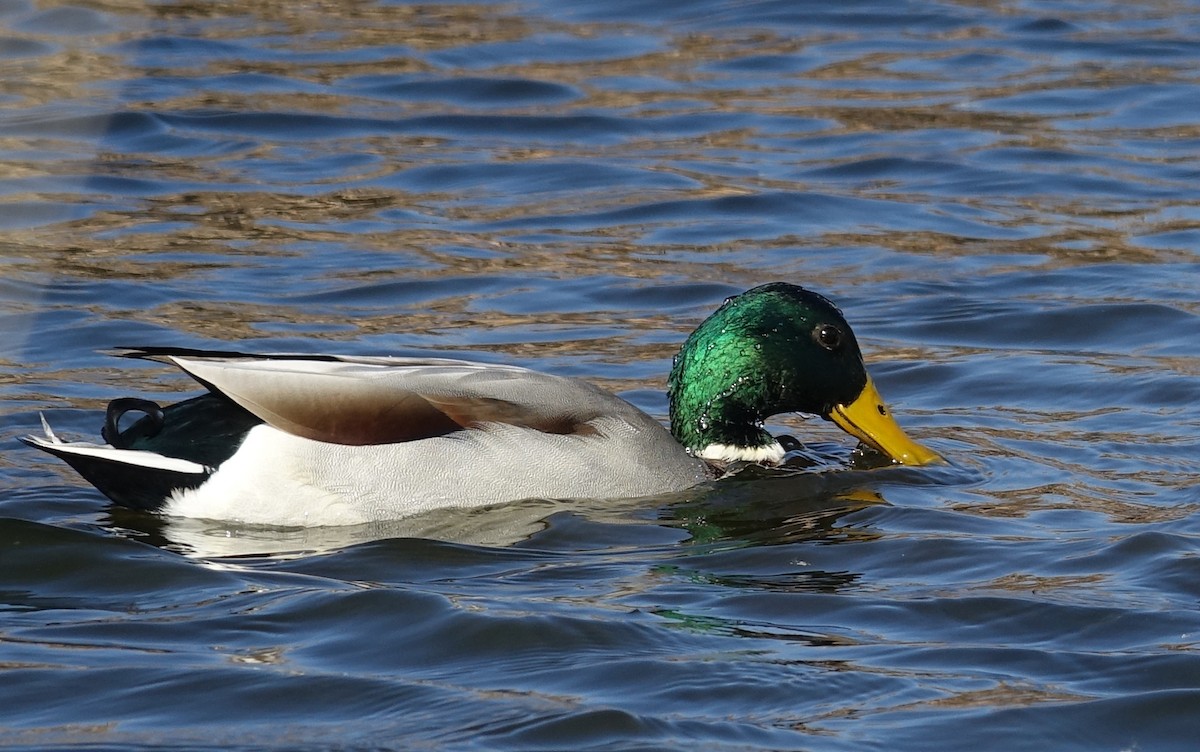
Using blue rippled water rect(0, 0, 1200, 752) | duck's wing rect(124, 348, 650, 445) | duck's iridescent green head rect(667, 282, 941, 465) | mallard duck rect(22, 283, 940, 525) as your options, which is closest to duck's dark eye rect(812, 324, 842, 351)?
duck's iridescent green head rect(667, 282, 941, 465)

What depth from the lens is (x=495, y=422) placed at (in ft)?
21.2

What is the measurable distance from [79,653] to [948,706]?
6.81 ft

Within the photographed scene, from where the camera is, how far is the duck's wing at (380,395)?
626 cm

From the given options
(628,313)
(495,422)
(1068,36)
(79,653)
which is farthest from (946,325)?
(1068,36)

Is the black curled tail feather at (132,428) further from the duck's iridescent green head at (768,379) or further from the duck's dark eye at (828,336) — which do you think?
the duck's dark eye at (828,336)

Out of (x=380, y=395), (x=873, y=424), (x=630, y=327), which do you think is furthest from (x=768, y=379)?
(x=630, y=327)

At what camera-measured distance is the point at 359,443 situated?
251 inches

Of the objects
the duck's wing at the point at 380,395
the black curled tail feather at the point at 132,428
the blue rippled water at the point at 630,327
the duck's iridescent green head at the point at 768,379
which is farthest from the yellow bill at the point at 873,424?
the black curled tail feather at the point at 132,428

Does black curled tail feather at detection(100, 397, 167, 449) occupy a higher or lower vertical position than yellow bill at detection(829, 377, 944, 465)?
higher

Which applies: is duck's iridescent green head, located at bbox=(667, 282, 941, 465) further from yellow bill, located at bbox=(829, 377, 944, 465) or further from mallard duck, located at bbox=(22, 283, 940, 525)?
mallard duck, located at bbox=(22, 283, 940, 525)

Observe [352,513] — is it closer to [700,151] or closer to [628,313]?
[628,313]

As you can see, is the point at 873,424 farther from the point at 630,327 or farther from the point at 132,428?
the point at 132,428

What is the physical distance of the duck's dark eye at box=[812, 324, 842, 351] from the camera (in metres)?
7.22

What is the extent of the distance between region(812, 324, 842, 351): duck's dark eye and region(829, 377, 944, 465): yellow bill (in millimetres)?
206
